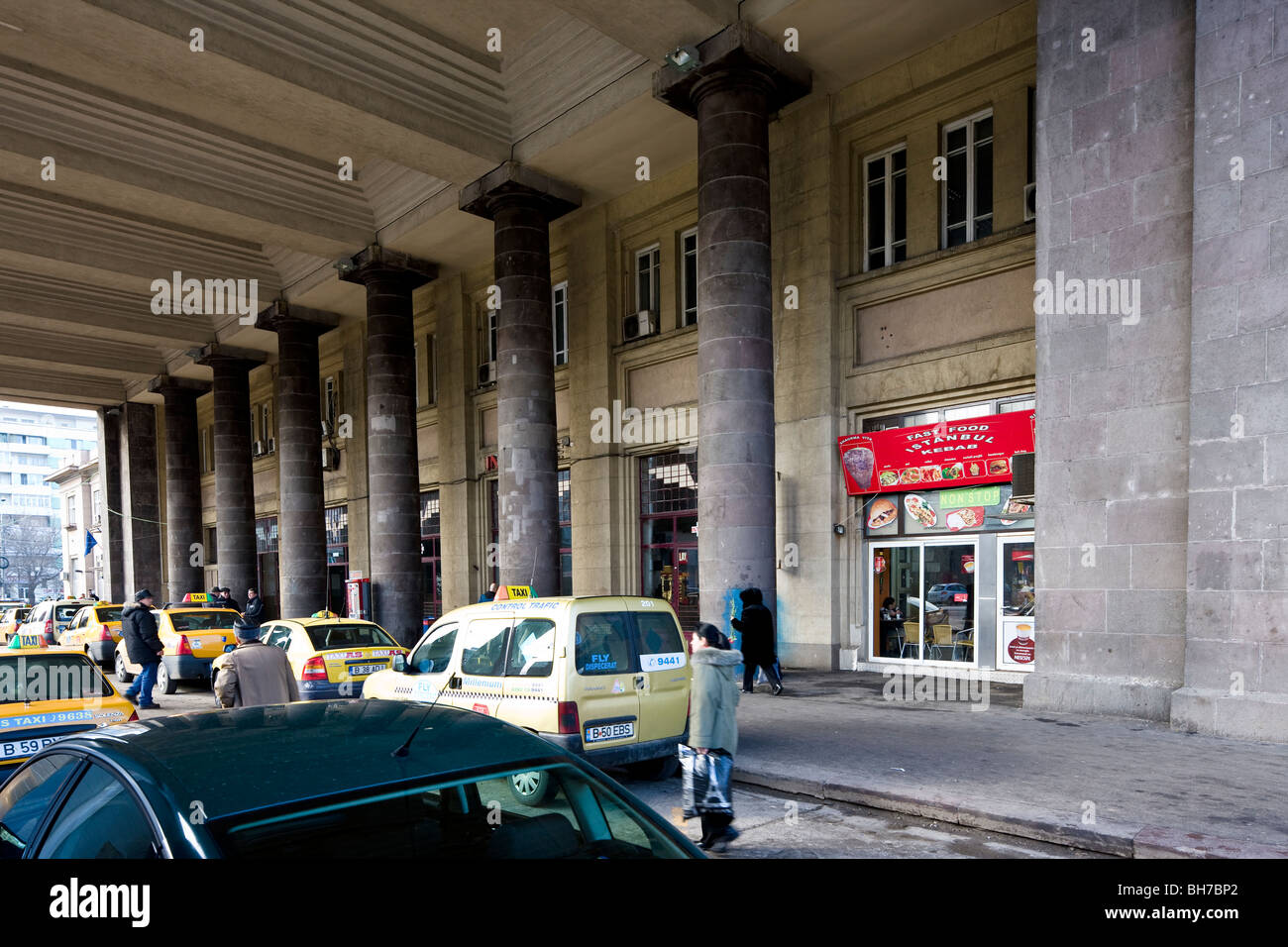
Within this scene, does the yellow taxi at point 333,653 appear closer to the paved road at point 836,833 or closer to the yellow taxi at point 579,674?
the yellow taxi at point 579,674

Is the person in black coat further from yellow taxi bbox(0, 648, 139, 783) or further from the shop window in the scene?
the shop window

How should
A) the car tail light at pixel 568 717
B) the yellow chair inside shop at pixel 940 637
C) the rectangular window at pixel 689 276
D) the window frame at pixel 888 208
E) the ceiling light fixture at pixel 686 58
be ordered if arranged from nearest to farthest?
the car tail light at pixel 568 717 → the ceiling light fixture at pixel 686 58 → the yellow chair inside shop at pixel 940 637 → the window frame at pixel 888 208 → the rectangular window at pixel 689 276

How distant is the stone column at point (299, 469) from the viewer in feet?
85.9

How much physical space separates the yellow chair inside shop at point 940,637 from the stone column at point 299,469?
19183 millimetres

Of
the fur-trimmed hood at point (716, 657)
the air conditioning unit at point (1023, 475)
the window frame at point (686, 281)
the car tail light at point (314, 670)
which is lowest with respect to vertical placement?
the car tail light at point (314, 670)

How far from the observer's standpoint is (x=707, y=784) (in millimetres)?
5977

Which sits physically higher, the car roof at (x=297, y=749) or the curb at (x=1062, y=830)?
the car roof at (x=297, y=749)

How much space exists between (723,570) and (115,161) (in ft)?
54.6

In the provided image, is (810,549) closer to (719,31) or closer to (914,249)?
(914,249)

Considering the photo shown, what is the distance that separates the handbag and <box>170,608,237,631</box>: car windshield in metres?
12.8

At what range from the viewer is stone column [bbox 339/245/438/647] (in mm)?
22234

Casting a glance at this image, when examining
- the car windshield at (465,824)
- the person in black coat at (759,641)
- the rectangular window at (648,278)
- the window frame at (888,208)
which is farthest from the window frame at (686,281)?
the car windshield at (465,824)

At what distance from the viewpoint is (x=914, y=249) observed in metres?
14.8

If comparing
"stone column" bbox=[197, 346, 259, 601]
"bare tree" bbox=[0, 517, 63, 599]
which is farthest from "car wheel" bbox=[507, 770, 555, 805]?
"bare tree" bbox=[0, 517, 63, 599]
